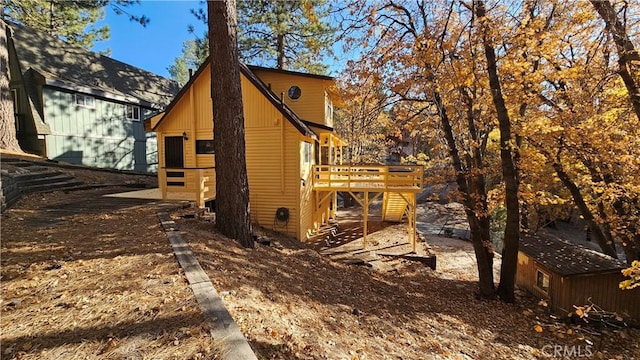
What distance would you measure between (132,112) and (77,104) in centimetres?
338

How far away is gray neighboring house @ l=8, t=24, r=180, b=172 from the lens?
531 inches

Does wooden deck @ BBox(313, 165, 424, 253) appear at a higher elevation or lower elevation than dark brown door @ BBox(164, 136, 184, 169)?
lower

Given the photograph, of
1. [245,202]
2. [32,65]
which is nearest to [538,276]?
[245,202]

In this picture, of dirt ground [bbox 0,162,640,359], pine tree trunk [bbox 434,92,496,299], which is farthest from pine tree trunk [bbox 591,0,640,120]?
dirt ground [bbox 0,162,640,359]

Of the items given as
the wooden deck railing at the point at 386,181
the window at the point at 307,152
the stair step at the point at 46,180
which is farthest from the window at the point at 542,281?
the stair step at the point at 46,180

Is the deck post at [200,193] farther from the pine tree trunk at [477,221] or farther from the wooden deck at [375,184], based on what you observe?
the pine tree trunk at [477,221]

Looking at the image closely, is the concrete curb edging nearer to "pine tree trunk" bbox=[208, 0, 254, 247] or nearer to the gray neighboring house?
"pine tree trunk" bbox=[208, 0, 254, 247]

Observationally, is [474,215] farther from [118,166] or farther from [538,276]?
[118,166]

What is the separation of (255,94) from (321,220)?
6850 millimetres

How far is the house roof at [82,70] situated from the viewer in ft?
46.8

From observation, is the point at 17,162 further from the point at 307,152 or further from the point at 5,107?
the point at 307,152

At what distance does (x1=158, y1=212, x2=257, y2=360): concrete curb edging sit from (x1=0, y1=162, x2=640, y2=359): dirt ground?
96 millimetres

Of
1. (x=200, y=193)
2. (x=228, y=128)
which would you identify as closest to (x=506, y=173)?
(x=228, y=128)

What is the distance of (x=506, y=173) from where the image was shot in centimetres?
734
